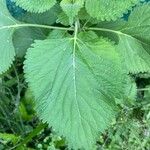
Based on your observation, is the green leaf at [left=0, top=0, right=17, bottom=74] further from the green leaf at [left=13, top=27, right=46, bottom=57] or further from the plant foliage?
the green leaf at [left=13, top=27, right=46, bottom=57]

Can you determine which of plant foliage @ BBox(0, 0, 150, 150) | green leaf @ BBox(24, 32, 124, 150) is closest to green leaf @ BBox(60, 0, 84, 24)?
plant foliage @ BBox(0, 0, 150, 150)

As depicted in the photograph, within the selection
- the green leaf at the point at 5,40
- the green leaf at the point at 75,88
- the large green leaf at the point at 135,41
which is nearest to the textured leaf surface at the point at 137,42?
the large green leaf at the point at 135,41

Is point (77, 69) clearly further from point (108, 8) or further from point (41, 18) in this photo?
point (41, 18)

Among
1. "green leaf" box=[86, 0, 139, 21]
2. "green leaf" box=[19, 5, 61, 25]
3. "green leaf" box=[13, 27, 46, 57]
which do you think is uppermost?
"green leaf" box=[86, 0, 139, 21]

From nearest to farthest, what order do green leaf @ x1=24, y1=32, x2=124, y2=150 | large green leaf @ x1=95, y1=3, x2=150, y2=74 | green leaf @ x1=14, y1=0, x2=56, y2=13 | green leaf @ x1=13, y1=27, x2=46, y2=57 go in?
green leaf @ x1=24, y1=32, x2=124, y2=150, green leaf @ x1=14, y1=0, x2=56, y2=13, large green leaf @ x1=95, y1=3, x2=150, y2=74, green leaf @ x1=13, y1=27, x2=46, y2=57

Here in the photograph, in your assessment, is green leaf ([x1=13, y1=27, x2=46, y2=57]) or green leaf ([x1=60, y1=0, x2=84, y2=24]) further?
green leaf ([x1=13, y1=27, x2=46, y2=57])

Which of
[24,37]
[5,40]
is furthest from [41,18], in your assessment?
[5,40]

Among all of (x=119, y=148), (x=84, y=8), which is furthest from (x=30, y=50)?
(x=119, y=148)
